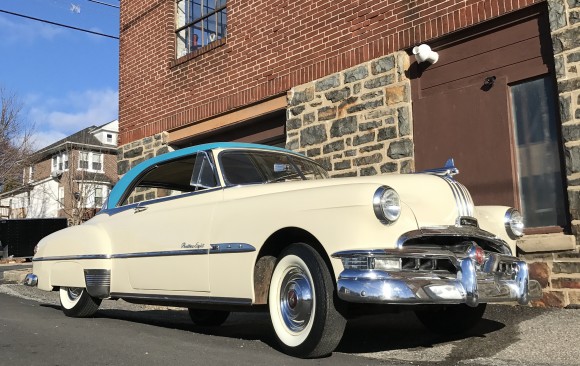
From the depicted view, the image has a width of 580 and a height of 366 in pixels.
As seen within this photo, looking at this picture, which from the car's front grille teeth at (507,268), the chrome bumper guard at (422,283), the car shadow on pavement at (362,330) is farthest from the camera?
the car shadow on pavement at (362,330)

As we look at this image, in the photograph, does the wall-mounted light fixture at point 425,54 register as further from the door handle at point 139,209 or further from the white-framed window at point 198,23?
the white-framed window at point 198,23

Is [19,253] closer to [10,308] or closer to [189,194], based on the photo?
[10,308]

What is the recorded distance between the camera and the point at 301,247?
3875 millimetres

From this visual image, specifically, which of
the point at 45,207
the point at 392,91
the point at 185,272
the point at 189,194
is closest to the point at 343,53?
the point at 392,91

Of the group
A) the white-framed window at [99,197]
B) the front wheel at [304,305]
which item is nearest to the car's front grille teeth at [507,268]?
the front wheel at [304,305]

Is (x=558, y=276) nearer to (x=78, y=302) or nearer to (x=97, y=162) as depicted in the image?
(x=78, y=302)

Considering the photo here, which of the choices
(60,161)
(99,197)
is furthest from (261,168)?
(60,161)

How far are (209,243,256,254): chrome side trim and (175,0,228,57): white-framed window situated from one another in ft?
21.6

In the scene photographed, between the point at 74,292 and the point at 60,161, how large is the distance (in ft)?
113

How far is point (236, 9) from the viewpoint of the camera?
9.87 meters

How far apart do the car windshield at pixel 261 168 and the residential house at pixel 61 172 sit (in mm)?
30084

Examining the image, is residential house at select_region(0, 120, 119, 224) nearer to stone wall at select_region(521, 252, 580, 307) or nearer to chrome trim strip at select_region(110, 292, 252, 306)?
chrome trim strip at select_region(110, 292, 252, 306)

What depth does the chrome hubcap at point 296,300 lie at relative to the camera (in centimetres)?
382

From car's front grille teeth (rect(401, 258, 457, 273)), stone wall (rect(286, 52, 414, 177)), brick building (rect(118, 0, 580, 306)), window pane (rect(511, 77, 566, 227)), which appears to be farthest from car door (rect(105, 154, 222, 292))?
window pane (rect(511, 77, 566, 227))
